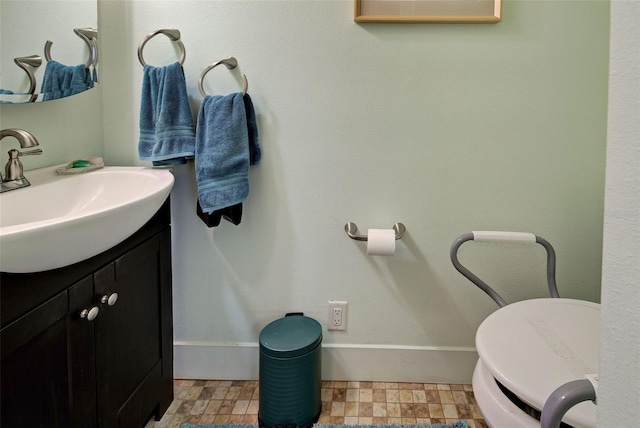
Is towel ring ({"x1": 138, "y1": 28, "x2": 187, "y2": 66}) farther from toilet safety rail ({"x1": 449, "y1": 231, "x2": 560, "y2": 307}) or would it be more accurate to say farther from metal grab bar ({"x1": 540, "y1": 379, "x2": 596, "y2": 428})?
metal grab bar ({"x1": 540, "y1": 379, "x2": 596, "y2": 428})

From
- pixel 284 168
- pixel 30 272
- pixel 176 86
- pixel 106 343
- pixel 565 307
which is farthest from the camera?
pixel 284 168

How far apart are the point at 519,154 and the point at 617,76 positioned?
126cm

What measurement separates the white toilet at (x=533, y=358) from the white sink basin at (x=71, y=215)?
960 millimetres

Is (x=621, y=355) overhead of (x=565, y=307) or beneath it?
overhead

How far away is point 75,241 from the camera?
953 mm

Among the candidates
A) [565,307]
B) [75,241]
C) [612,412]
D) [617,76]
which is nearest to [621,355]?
[612,412]

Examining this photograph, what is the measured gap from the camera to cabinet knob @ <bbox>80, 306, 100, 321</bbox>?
3.67 feet

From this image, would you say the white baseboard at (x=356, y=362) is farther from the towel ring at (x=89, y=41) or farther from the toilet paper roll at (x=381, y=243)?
the towel ring at (x=89, y=41)

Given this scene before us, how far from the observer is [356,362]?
1831 mm

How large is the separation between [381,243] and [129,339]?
84 centimetres

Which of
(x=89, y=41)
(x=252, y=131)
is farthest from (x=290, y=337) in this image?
(x=89, y=41)

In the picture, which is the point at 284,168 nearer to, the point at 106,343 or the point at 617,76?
the point at 106,343

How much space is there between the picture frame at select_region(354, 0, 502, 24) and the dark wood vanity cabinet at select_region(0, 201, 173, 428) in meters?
0.96

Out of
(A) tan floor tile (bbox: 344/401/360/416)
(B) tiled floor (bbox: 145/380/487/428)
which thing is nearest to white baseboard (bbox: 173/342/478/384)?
(B) tiled floor (bbox: 145/380/487/428)
